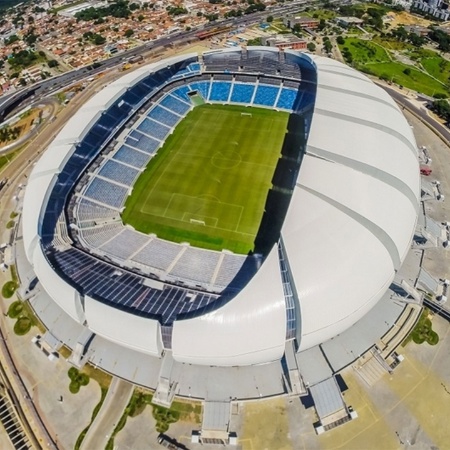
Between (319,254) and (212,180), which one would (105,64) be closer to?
(212,180)

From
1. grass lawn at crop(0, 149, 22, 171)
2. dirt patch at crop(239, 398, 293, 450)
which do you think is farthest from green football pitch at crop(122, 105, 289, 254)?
grass lawn at crop(0, 149, 22, 171)

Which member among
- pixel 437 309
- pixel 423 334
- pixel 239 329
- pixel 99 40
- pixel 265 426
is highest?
pixel 239 329

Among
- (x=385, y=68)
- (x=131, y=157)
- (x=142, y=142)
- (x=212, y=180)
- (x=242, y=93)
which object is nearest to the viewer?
(x=212, y=180)

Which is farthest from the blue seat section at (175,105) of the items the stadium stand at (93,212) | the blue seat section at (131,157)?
the stadium stand at (93,212)

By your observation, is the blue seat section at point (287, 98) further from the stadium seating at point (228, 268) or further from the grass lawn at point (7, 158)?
the grass lawn at point (7, 158)

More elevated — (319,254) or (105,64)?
(319,254)

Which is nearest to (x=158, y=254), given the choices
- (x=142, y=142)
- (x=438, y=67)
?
(x=142, y=142)

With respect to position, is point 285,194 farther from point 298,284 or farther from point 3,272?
point 3,272

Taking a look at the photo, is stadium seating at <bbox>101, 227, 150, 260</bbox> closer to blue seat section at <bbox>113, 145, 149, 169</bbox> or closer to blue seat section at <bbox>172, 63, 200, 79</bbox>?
blue seat section at <bbox>113, 145, 149, 169</bbox>
